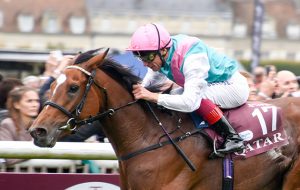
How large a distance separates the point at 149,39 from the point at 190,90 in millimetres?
442

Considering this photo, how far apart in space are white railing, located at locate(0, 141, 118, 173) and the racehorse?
74 centimetres

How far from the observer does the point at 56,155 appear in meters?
6.95

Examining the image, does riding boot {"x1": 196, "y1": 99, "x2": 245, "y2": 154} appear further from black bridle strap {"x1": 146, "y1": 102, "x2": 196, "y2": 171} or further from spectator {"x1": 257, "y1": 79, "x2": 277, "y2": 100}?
spectator {"x1": 257, "y1": 79, "x2": 277, "y2": 100}

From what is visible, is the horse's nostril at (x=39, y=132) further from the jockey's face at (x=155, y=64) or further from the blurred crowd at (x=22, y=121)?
the blurred crowd at (x=22, y=121)

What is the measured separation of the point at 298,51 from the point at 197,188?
9429cm

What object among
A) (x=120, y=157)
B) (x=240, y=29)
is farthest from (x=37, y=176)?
(x=240, y=29)

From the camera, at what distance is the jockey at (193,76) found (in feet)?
20.0

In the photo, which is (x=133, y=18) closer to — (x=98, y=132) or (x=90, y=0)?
(x=90, y=0)

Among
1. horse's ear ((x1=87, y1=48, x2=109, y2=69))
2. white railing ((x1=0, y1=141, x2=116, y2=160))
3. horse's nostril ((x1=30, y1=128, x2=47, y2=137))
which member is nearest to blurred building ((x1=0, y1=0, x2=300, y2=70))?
white railing ((x1=0, y1=141, x2=116, y2=160))

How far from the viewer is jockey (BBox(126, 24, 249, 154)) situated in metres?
6.09

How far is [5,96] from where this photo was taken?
8922 mm

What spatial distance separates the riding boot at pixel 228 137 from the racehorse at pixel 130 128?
114 millimetres

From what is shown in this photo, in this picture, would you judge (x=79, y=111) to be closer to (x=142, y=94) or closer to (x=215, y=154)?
(x=142, y=94)

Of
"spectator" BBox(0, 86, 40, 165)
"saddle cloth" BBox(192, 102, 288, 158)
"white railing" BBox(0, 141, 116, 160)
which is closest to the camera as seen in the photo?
"saddle cloth" BBox(192, 102, 288, 158)
